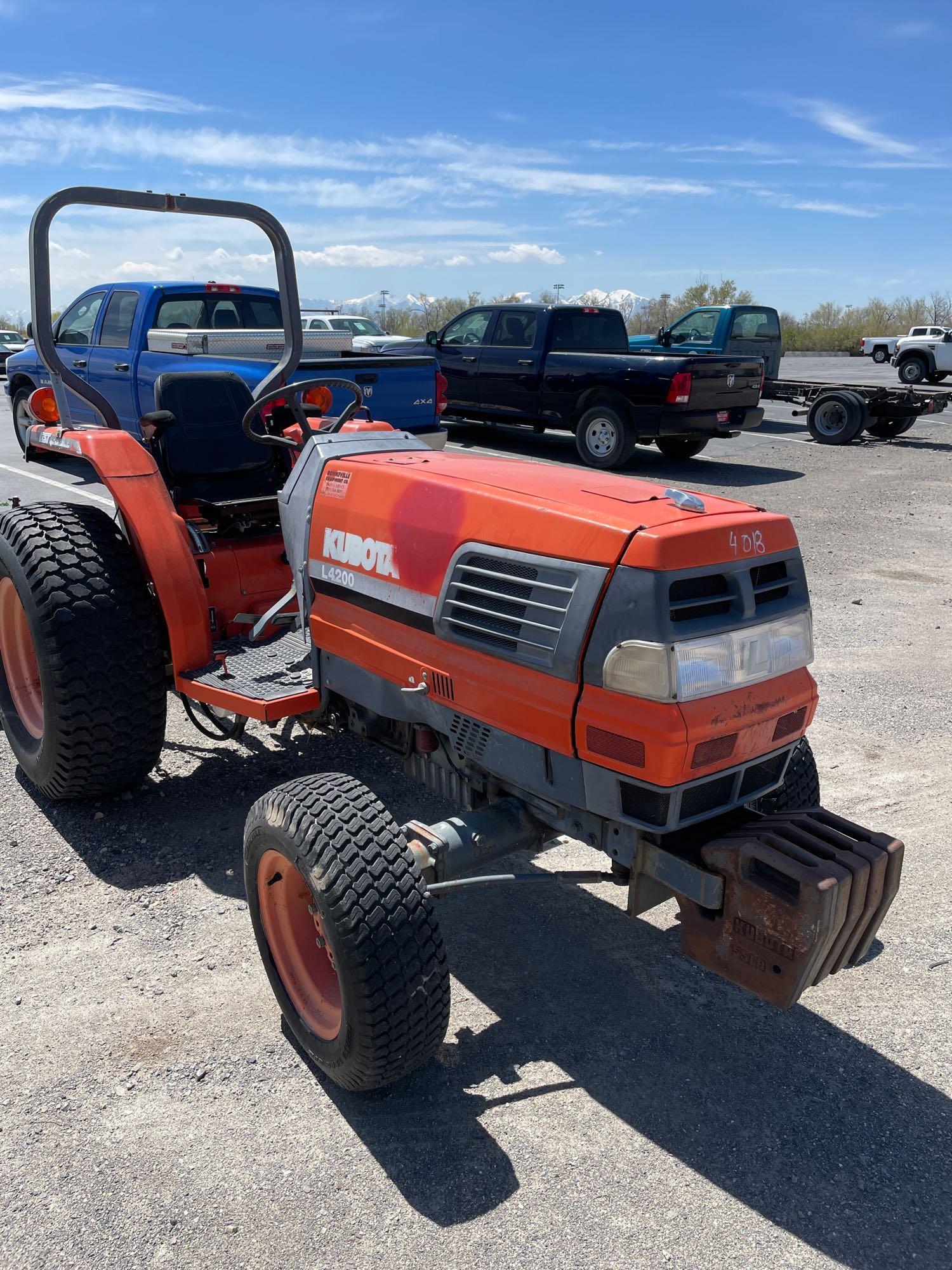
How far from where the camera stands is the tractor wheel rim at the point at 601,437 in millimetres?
11961

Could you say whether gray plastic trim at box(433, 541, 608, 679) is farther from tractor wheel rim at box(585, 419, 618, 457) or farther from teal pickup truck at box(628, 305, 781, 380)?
teal pickup truck at box(628, 305, 781, 380)

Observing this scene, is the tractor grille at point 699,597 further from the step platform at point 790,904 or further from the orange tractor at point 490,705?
the step platform at point 790,904

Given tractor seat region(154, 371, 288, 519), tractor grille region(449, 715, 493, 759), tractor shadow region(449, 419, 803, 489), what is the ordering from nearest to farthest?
tractor grille region(449, 715, 493, 759), tractor seat region(154, 371, 288, 519), tractor shadow region(449, 419, 803, 489)

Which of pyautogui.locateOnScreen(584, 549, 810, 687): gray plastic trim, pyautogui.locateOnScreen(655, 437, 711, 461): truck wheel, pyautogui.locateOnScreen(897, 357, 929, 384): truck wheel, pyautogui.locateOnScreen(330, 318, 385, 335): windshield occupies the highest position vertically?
pyautogui.locateOnScreen(330, 318, 385, 335): windshield

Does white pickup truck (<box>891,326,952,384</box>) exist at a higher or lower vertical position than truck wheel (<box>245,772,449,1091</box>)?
higher

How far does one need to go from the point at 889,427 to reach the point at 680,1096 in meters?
15.1

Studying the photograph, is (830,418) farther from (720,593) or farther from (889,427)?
(720,593)

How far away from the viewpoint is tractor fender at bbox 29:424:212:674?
3.77 m

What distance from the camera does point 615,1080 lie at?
2.76 meters

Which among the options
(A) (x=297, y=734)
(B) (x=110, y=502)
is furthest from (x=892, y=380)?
(A) (x=297, y=734)

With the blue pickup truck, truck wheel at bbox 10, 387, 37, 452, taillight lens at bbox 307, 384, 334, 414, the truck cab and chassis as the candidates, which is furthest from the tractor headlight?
the truck cab and chassis

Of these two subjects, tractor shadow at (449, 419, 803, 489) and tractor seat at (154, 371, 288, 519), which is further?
tractor shadow at (449, 419, 803, 489)

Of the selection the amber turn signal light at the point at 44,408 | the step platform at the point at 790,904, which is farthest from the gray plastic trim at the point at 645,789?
the amber turn signal light at the point at 44,408

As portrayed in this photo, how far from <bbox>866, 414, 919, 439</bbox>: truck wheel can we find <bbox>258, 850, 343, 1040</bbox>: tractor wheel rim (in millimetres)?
14661
